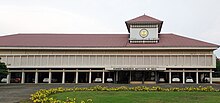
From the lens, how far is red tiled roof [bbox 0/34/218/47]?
4575 cm

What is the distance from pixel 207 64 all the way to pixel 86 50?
1980cm

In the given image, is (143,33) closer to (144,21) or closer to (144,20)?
(144,21)

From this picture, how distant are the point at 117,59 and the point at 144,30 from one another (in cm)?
754

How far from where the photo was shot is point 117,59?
150 ft

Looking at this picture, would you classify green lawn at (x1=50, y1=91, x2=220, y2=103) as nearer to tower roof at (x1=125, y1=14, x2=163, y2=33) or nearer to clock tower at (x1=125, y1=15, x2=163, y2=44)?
clock tower at (x1=125, y1=15, x2=163, y2=44)

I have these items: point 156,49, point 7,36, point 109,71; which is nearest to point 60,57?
point 109,71

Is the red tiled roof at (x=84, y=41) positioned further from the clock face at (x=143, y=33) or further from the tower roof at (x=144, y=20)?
the tower roof at (x=144, y=20)

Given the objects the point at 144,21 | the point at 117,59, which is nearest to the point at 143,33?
the point at 144,21

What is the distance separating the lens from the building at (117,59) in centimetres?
4431

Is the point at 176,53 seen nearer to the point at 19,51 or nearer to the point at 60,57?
the point at 60,57

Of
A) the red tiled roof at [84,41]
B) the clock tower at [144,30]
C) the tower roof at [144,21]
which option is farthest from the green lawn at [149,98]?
the tower roof at [144,21]

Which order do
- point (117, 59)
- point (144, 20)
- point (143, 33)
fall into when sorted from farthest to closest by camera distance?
1. point (144, 20)
2. point (143, 33)
3. point (117, 59)

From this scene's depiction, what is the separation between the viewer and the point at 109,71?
45531 millimetres

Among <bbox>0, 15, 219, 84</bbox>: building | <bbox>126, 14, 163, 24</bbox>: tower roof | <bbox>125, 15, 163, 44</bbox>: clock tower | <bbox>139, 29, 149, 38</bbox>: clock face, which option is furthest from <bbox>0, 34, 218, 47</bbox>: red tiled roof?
<bbox>126, 14, 163, 24</bbox>: tower roof
